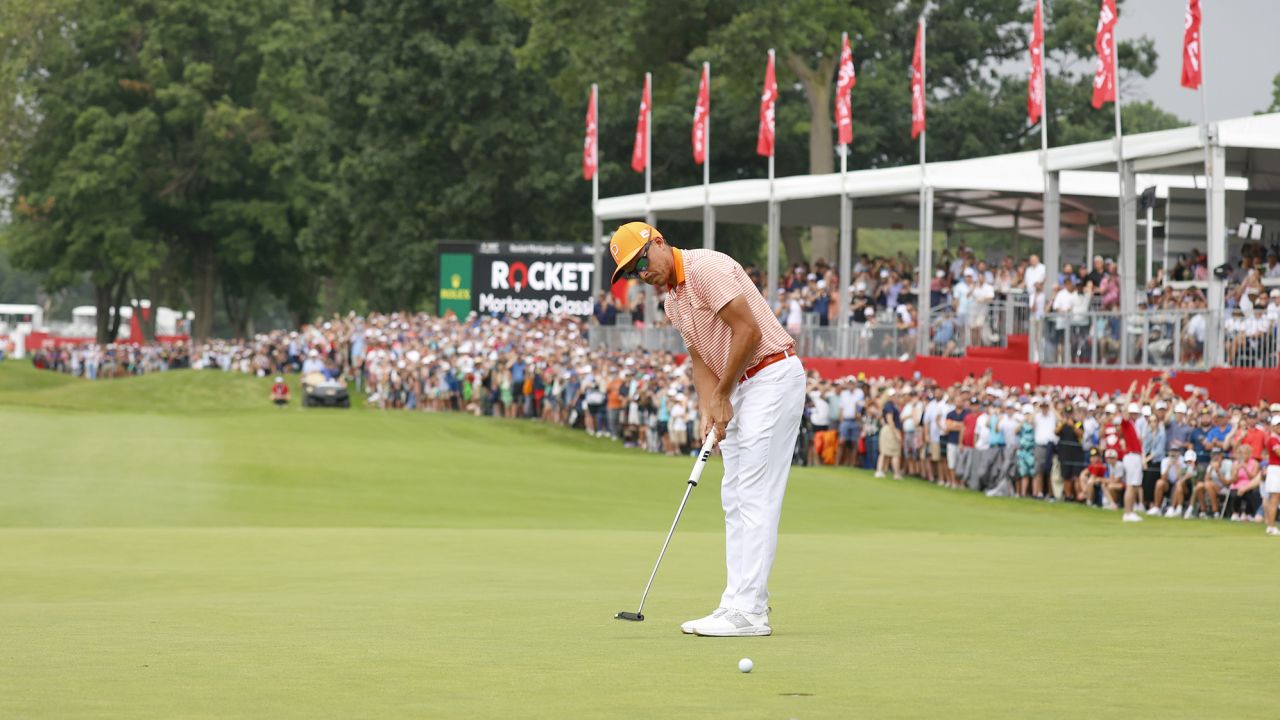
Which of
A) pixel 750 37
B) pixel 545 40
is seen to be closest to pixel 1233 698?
pixel 750 37

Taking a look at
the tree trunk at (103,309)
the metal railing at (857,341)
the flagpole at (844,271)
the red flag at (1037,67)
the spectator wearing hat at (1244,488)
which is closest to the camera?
the spectator wearing hat at (1244,488)

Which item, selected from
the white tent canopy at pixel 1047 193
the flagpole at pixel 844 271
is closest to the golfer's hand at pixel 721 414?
the white tent canopy at pixel 1047 193

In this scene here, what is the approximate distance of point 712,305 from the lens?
8875 millimetres

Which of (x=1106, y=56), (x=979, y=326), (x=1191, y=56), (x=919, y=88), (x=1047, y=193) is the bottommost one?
(x=979, y=326)

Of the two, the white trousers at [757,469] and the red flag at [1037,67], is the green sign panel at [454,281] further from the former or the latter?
the white trousers at [757,469]

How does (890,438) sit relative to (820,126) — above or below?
below

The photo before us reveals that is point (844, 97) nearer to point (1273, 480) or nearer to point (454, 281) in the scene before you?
point (454, 281)

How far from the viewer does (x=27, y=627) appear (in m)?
9.14

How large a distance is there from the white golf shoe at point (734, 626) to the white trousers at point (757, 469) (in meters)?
0.06

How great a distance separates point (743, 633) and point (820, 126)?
187 feet

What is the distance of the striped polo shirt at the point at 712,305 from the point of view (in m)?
8.88

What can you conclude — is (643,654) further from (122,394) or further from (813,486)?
(122,394)

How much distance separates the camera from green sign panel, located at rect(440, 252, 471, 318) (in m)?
60.2

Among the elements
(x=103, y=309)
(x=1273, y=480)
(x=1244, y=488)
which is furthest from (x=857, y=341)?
(x=103, y=309)
